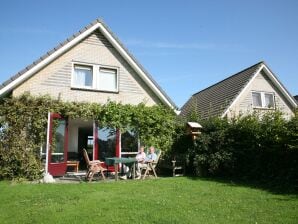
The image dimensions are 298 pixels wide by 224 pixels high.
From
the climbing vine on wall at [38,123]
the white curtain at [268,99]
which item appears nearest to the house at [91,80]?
the climbing vine on wall at [38,123]

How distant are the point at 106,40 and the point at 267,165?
381 inches

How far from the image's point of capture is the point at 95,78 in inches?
586

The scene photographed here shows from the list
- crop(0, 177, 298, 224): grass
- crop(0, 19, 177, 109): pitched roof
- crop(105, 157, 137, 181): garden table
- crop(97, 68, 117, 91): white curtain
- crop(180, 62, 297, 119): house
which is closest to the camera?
crop(0, 177, 298, 224): grass

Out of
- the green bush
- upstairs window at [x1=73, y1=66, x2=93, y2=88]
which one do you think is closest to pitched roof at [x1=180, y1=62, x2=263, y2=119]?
the green bush

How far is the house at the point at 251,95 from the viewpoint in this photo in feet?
65.0

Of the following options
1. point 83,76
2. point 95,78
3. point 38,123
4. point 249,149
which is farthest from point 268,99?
point 38,123

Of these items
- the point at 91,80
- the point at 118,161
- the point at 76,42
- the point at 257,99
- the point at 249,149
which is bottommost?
the point at 118,161

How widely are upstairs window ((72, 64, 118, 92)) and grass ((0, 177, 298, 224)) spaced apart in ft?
19.9

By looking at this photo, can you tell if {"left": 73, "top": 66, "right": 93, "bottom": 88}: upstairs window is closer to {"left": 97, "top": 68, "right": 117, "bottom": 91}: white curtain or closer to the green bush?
{"left": 97, "top": 68, "right": 117, "bottom": 91}: white curtain

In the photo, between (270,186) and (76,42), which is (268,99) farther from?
(76,42)

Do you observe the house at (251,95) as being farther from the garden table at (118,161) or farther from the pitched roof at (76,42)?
the garden table at (118,161)

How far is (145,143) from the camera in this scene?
48.2 ft

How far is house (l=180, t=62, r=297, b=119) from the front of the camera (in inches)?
780

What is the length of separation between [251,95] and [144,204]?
1531cm
